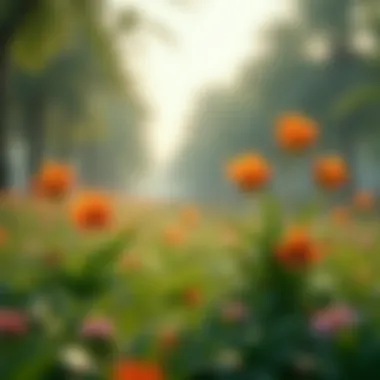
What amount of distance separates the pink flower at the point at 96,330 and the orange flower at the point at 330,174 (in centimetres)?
108

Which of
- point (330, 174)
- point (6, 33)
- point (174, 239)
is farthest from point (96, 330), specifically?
point (6, 33)

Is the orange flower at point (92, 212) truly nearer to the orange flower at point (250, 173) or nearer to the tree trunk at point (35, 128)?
the orange flower at point (250, 173)

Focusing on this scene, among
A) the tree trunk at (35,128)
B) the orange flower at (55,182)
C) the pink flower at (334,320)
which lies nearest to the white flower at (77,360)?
the pink flower at (334,320)

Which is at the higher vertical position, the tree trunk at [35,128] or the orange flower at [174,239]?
the tree trunk at [35,128]

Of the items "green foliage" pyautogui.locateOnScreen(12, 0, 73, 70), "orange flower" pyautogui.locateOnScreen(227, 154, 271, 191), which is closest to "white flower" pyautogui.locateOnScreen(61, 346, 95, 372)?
"orange flower" pyautogui.locateOnScreen(227, 154, 271, 191)

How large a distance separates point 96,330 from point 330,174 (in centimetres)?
113

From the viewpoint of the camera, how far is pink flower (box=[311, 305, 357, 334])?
6.98ft

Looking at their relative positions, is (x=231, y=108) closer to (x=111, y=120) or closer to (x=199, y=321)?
(x=111, y=120)

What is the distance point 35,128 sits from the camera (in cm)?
1495

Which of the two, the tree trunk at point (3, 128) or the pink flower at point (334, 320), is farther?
the tree trunk at point (3, 128)

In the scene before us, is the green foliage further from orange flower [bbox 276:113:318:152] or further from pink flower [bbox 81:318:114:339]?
pink flower [bbox 81:318:114:339]

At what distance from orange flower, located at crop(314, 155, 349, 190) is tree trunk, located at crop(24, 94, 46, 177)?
38.2 feet

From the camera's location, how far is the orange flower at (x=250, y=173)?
2.53 metres

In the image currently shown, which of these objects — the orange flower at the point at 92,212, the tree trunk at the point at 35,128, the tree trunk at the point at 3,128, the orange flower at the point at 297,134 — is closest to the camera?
the orange flower at the point at 92,212
